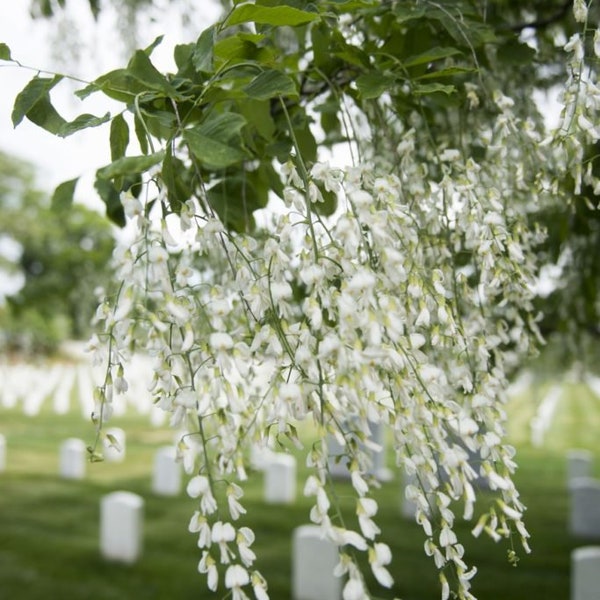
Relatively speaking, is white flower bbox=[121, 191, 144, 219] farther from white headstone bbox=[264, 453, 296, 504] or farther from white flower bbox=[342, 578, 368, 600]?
white headstone bbox=[264, 453, 296, 504]

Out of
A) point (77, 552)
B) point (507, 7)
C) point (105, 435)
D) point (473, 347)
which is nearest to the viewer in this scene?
point (105, 435)

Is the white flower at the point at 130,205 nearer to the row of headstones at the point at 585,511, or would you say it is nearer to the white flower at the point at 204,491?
the white flower at the point at 204,491

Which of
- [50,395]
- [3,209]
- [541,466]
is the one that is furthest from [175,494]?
[3,209]

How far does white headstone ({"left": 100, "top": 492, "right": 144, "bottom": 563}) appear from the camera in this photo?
6.14m

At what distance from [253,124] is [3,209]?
36.4 metres

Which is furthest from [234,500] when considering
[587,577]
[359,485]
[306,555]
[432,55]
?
[306,555]

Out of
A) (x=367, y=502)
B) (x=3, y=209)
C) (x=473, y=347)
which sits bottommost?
(x=367, y=502)

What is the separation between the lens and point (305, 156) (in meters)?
1.85

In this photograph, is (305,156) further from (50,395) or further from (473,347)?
(50,395)

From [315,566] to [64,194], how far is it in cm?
401

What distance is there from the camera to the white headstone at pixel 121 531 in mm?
6145

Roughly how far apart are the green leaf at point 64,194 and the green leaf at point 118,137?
0.33 metres

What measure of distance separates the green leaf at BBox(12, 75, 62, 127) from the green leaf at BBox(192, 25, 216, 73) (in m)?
0.30

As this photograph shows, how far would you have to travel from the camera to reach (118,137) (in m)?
1.63
